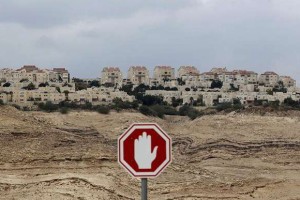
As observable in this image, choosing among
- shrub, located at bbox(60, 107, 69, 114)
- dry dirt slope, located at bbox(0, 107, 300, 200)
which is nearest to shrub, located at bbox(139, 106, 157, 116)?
shrub, located at bbox(60, 107, 69, 114)

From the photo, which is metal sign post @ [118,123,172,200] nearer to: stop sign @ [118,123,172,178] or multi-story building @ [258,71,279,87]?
stop sign @ [118,123,172,178]

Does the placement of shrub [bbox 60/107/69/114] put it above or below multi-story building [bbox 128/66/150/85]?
below

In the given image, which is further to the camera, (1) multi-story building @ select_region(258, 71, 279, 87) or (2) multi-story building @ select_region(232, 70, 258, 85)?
(1) multi-story building @ select_region(258, 71, 279, 87)

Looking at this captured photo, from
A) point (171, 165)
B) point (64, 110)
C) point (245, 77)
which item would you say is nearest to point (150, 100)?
point (64, 110)

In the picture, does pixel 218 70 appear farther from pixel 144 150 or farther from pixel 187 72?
pixel 144 150

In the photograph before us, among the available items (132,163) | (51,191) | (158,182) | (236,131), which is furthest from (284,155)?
(132,163)

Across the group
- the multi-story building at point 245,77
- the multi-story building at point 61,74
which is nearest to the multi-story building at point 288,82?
the multi-story building at point 245,77

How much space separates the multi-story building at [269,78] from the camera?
4889 inches

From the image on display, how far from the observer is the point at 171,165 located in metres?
26.2

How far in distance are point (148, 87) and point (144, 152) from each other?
344 feet

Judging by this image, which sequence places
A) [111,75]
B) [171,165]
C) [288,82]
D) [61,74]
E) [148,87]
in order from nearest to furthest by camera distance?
[171,165]
[148,87]
[61,74]
[288,82]
[111,75]

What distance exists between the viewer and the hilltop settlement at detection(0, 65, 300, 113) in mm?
82625

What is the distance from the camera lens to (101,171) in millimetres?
23453

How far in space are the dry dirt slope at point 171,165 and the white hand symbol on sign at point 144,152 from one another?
15.3 metres
